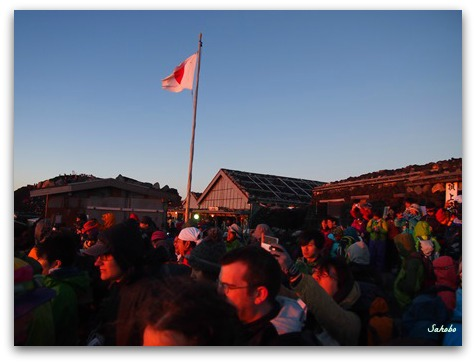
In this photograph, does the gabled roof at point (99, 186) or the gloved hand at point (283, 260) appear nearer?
the gloved hand at point (283, 260)

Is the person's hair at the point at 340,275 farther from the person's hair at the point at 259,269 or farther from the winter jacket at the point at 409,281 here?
the winter jacket at the point at 409,281

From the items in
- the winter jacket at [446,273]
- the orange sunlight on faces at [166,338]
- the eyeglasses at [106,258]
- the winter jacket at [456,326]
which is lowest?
the winter jacket at [456,326]

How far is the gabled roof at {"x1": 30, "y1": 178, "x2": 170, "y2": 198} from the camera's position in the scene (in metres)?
7.28

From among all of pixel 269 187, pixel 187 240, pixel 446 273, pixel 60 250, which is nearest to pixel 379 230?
pixel 446 273

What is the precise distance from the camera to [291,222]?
461 inches

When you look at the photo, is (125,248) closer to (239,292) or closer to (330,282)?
(239,292)

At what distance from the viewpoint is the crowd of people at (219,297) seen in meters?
1.28

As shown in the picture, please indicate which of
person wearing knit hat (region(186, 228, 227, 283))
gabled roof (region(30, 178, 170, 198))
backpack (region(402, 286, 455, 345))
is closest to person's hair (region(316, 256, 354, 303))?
backpack (region(402, 286, 455, 345))

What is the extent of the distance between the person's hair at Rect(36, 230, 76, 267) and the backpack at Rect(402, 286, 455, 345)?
236 centimetres

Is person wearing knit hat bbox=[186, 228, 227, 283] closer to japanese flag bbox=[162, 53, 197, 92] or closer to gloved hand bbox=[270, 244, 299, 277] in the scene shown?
gloved hand bbox=[270, 244, 299, 277]

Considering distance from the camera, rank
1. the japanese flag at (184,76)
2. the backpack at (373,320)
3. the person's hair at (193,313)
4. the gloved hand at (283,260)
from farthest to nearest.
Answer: the japanese flag at (184,76), the backpack at (373,320), the gloved hand at (283,260), the person's hair at (193,313)

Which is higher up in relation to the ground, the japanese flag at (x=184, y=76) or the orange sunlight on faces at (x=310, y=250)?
the japanese flag at (x=184, y=76)

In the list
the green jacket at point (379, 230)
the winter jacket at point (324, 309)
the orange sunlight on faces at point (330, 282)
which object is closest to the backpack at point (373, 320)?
the orange sunlight on faces at point (330, 282)

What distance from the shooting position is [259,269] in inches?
71.4
